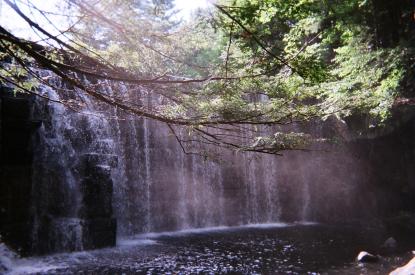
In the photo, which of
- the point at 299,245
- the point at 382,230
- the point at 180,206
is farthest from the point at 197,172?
the point at 382,230

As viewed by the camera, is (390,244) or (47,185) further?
(390,244)

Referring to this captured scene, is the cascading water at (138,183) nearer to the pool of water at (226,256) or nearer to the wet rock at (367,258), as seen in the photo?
the pool of water at (226,256)

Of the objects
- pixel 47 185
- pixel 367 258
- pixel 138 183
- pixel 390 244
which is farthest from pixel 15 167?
pixel 390 244

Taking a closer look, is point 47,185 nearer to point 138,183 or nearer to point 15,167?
point 15,167

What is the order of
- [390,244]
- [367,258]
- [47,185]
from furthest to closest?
[390,244]
[47,185]
[367,258]

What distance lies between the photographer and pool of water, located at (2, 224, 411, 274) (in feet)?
34.3

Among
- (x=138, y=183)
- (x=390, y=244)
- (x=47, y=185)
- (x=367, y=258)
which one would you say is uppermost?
(x=138, y=183)

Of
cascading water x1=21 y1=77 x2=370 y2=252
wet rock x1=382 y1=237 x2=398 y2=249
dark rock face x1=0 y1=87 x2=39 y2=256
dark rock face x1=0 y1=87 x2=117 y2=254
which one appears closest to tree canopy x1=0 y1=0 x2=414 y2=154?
cascading water x1=21 y1=77 x2=370 y2=252

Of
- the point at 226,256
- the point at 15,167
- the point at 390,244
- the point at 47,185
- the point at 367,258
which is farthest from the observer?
the point at 390,244

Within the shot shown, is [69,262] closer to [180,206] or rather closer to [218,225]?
[180,206]

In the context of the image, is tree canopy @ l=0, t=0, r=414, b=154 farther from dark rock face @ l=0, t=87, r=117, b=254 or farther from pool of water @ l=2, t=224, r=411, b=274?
dark rock face @ l=0, t=87, r=117, b=254

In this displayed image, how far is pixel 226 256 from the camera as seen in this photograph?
12.1 m

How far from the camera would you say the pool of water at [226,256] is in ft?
34.3

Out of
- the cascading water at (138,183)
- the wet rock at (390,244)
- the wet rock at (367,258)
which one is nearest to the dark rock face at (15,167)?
the cascading water at (138,183)
